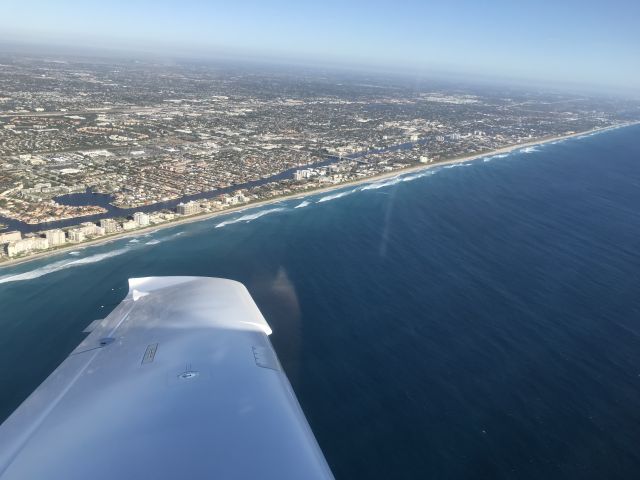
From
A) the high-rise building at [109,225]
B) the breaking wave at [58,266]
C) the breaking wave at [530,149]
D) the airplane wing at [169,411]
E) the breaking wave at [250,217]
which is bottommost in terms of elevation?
the breaking wave at [530,149]

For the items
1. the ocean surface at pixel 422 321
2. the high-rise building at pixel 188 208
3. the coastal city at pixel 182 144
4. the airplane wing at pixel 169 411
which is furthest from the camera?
the coastal city at pixel 182 144

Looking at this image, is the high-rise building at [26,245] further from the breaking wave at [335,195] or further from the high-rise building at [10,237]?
the breaking wave at [335,195]

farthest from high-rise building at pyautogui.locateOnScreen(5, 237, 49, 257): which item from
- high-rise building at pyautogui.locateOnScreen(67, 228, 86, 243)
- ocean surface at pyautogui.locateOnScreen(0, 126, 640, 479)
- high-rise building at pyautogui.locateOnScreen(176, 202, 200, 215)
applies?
high-rise building at pyautogui.locateOnScreen(176, 202, 200, 215)

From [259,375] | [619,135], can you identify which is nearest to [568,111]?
[619,135]

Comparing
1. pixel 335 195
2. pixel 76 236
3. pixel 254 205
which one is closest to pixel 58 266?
pixel 76 236

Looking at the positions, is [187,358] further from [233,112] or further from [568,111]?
[568,111]

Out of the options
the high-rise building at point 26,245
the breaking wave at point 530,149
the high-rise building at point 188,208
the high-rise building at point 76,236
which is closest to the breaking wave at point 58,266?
the high-rise building at point 26,245

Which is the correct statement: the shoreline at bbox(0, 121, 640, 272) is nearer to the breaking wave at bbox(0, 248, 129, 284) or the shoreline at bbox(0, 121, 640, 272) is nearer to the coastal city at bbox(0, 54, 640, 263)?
the coastal city at bbox(0, 54, 640, 263)
